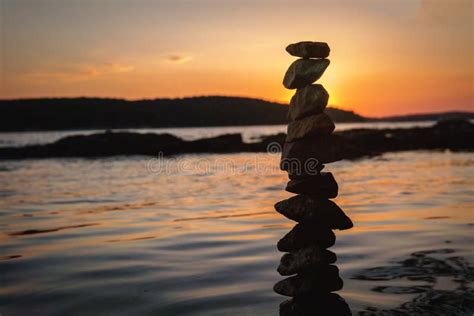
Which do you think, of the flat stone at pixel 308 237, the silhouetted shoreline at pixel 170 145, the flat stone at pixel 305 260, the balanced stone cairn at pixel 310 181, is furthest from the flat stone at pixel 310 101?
the silhouetted shoreline at pixel 170 145

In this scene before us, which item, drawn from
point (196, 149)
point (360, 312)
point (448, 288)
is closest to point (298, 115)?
point (360, 312)

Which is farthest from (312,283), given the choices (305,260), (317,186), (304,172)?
(304,172)

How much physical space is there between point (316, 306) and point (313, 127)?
3.21m

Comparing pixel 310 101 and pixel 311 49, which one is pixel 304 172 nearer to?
pixel 310 101

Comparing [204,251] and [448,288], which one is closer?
[448,288]

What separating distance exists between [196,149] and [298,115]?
169ft

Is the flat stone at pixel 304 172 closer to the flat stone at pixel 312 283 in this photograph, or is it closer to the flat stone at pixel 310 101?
the flat stone at pixel 310 101

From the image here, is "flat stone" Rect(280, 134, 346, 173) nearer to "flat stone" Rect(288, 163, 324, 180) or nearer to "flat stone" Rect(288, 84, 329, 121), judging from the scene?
"flat stone" Rect(288, 163, 324, 180)

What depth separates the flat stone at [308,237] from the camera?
9.89m

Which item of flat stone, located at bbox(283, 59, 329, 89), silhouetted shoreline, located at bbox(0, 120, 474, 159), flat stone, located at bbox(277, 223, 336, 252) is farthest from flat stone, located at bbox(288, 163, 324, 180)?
silhouetted shoreline, located at bbox(0, 120, 474, 159)

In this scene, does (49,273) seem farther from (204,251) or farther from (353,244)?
(353,244)

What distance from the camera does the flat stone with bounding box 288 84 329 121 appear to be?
31.8 ft

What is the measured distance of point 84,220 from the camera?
1877 centimetres

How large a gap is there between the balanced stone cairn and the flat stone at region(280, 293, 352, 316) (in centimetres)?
27
